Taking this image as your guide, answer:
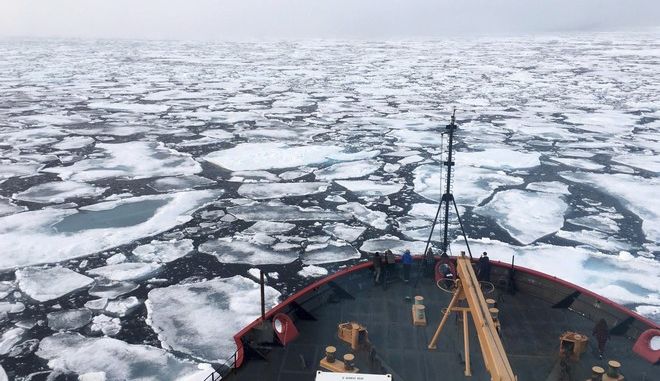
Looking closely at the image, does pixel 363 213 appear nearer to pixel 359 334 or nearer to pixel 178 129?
pixel 359 334

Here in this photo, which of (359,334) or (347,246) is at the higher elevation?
(359,334)

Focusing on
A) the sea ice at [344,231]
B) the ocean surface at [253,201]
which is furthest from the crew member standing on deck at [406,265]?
the sea ice at [344,231]

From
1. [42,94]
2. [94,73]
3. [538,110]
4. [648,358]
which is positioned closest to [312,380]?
[648,358]

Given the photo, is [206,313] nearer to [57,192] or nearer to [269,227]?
[269,227]

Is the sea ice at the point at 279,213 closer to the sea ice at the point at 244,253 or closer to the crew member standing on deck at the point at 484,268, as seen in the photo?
the sea ice at the point at 244,253

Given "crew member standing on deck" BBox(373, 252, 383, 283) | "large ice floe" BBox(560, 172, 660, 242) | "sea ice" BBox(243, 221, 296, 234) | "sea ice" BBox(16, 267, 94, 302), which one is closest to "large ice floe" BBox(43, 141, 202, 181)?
"sea ice" BBox(243, 221, 296, 234)

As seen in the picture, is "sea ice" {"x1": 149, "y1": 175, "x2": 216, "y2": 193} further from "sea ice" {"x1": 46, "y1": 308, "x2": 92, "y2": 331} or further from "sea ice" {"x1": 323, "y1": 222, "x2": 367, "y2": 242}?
"sea ice" {"x1": 46, "y1": 308, "x2": 92, "y2": 331}
